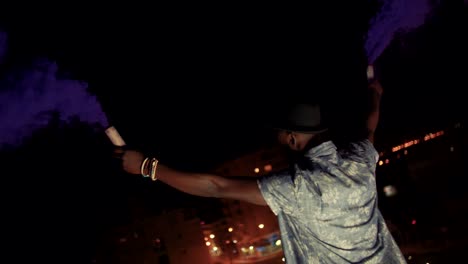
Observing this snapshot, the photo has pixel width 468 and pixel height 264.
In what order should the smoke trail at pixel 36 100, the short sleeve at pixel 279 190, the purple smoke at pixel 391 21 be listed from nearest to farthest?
1. the short sleeve at pixel 279 190
2. the smoke trail at pixel 36 100
3. the purple smoke at pixel 391 21

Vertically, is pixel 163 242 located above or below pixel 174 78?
below

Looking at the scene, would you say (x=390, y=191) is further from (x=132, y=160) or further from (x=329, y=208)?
(x=132, y=160)

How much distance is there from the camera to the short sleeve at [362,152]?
2342mm

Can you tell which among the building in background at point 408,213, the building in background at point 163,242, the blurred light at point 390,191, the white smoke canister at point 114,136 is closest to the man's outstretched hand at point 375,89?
the white smoke canister at point 114,136

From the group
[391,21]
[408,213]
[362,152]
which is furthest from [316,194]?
[408,213]

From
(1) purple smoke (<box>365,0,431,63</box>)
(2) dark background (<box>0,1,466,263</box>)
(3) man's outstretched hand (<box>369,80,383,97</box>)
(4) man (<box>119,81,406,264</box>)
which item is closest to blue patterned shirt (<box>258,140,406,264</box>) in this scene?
(4) man (<box>119,81,406,264</box>)

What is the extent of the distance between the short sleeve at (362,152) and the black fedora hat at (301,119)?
1.20ft

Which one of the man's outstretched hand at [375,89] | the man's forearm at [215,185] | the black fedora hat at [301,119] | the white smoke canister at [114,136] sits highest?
the man's outstretched hand at [375,89]

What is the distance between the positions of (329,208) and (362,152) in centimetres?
66

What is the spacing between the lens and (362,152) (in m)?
2.43

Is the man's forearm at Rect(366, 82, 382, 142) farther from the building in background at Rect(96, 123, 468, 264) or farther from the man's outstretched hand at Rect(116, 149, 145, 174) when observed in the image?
the building in background at Rect(96, 123, 468, 264)

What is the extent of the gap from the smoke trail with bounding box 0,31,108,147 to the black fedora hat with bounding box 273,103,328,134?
207 cm

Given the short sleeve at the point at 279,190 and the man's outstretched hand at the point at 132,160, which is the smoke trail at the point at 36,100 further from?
the short sleeve at the point at 279,190

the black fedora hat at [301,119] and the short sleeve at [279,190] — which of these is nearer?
the short sleeve at [279,190]
